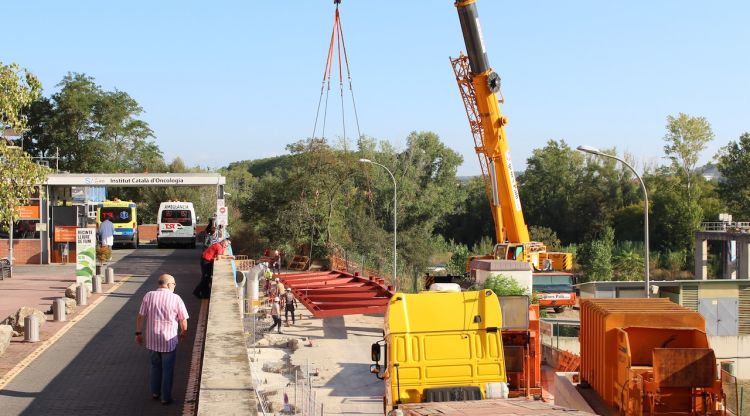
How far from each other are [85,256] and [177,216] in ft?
82.5

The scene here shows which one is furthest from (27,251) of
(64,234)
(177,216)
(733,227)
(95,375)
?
(733,227)

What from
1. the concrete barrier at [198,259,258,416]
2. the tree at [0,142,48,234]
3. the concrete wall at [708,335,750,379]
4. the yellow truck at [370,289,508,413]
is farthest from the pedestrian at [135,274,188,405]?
the concrete wall at [708,335,750,379]

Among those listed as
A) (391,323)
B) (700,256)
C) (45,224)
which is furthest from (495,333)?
(700,256)

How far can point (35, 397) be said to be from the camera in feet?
33.5

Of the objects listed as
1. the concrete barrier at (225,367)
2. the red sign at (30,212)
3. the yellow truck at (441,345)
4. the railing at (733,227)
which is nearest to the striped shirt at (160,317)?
the concrete barrier at (225,367)

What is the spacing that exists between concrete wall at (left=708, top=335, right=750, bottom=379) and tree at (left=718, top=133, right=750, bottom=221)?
42.8 metres

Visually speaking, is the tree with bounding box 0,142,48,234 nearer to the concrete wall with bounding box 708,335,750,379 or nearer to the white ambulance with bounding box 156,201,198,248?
the concrete wall with bounding box 708,335,750,379

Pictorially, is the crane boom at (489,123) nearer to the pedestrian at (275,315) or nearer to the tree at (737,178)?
the pedestrian at (275,315)

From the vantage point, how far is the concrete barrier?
6.93m

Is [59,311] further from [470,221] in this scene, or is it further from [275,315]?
[470,221]

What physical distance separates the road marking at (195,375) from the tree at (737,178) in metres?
65.0

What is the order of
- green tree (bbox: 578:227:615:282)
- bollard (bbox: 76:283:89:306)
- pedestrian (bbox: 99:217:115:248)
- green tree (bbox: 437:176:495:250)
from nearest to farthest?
1. bollard (bbox: 76:283:89:306)
2. pedestrian (bbox: 99:217:115:248)
3. green tree (bbox: 578:227:615:282)
4. green tree (bbox: 437:176:495:250)

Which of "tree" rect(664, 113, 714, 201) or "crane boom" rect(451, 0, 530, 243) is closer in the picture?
"crane boom" rect(451, 0, 530, 243)

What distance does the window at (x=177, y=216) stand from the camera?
4847 centimetres
